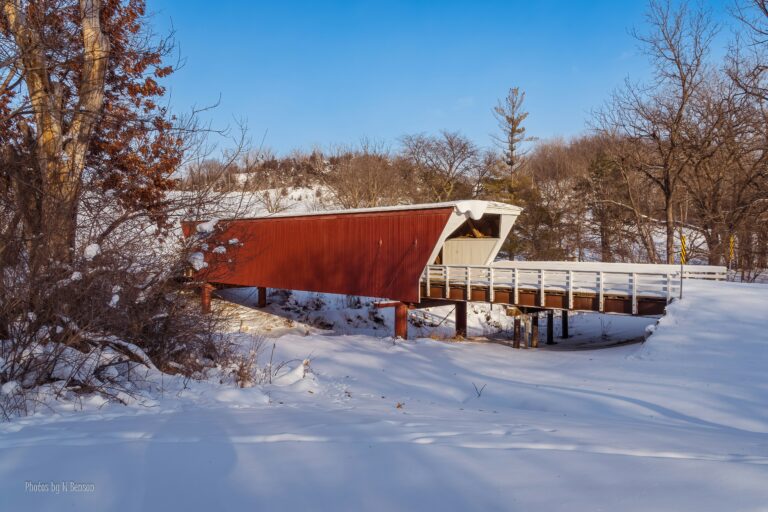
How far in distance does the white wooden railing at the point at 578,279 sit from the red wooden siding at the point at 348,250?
105 cm

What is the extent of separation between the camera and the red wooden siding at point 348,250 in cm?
1379

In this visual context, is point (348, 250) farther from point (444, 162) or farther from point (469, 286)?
point (444, 162)

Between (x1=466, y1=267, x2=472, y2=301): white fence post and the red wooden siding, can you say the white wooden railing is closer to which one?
(x1=466, y1=267, x2=472, y2=301): white fence post

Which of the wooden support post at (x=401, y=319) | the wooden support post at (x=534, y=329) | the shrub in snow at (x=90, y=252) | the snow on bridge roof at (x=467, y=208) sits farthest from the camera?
the wooden support post at (x=401, y=319)

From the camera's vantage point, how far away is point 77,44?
8.02m

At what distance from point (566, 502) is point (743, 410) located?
5623 mm

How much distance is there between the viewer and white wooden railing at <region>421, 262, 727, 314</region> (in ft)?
37.9

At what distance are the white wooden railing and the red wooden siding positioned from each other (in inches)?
41.1

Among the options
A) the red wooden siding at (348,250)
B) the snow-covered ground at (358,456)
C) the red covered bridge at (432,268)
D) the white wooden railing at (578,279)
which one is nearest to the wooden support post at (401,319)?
the red covered bridge at (432,268)

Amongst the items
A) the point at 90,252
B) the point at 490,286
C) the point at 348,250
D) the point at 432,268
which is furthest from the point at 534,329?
the point at 90,252

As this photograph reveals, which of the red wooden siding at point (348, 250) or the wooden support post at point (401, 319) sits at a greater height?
the red wooden siding at point (348, 250)

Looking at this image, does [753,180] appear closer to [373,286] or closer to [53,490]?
[373,286]

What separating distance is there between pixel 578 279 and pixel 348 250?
672cm

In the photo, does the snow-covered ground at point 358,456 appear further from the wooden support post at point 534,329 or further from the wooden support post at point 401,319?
the wooden support post at point 401,319
